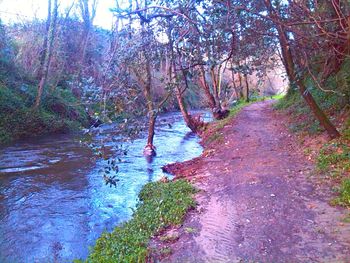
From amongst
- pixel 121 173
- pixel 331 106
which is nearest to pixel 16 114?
pixel 121 173

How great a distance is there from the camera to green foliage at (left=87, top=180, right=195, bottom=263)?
566 cm

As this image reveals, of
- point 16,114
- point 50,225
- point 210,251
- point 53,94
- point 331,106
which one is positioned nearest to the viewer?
point 210,251

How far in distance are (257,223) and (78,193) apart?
516 cm

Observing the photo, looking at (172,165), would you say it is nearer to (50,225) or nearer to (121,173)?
(121,173)

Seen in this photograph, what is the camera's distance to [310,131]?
39.1ft

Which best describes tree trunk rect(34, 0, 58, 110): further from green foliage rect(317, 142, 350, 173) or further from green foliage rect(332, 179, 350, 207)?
green foliage rect(332, 179, 350, 207)

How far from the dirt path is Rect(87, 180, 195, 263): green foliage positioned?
1.12 feet

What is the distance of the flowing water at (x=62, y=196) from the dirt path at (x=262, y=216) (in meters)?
1.80

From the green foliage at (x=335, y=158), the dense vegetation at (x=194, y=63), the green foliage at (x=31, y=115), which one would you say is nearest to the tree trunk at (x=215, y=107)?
the dense vegetation at (x=194, y=63)

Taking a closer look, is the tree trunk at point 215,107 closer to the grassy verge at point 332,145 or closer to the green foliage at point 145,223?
the grassy verge at point 332,145

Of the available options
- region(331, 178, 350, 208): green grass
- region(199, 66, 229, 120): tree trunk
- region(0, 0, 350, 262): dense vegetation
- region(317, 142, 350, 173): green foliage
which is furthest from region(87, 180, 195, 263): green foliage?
region(199, 66, 229, 120): tree trunk

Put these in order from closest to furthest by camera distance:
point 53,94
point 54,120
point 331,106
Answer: point 331,106
point 54,120
point 53,94

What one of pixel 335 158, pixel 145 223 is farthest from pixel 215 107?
pixel 145 223

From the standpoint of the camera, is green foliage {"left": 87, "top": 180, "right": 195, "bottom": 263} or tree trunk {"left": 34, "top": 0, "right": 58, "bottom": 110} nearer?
green foliage {"left": 87, "top": 180, "right": 195, "bottom": 263}
